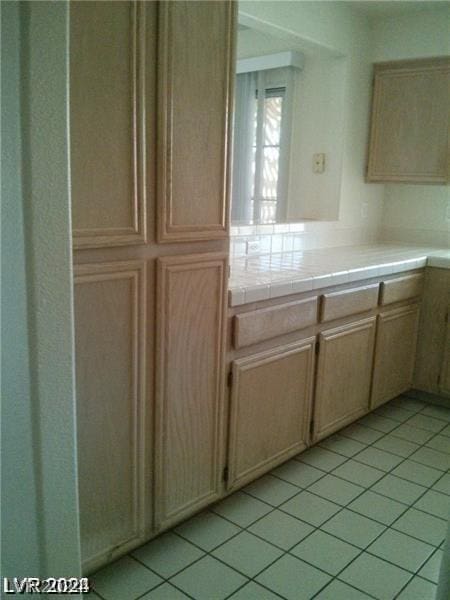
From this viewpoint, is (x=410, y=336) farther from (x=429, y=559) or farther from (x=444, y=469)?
(x=429, y=559)

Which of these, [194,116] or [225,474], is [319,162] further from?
[225,474]

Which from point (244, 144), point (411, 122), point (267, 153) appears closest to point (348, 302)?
point (411, 122)

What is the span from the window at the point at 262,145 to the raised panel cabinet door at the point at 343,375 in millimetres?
1240

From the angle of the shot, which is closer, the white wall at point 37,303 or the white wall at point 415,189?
the white wall at point 37,303

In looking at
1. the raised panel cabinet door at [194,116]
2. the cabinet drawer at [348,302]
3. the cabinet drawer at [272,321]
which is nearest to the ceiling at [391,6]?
the cabinet drawer at [348,302]

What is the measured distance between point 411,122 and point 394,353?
145 centimetres

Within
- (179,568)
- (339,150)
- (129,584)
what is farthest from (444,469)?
(339,150)

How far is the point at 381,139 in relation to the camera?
3477mm

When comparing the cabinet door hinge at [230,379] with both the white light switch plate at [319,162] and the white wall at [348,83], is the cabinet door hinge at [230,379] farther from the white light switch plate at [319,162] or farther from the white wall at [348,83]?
the white light switch plate at [319,162]

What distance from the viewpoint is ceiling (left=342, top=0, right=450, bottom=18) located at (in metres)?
3.11

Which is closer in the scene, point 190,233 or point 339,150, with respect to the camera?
point 190,233

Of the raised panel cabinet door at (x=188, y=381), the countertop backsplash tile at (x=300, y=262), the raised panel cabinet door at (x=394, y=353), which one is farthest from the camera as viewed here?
the raised panel cabinet door at (x=394, y=353)

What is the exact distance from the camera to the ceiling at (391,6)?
10.2 ft

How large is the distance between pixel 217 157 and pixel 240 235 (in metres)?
1.01
